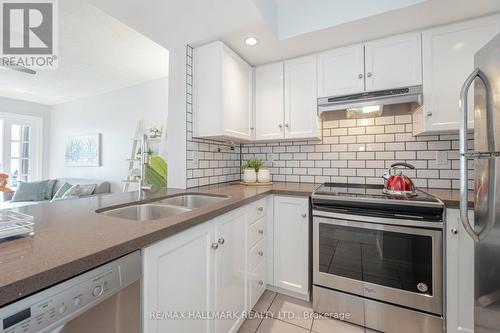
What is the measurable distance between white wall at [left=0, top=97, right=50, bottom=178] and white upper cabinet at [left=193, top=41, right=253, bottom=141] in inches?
196

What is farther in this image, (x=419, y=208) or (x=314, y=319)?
(x=314, y=319)

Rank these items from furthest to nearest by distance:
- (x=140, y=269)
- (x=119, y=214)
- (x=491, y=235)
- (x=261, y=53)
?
(x=261, y=53), (x=119, y=214), (x=491, y=235), (x=140, y=269)

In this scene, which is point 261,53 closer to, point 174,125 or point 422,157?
point 174,125

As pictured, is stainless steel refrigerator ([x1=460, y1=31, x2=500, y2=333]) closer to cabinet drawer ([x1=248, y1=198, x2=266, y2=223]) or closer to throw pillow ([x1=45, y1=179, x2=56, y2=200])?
cabinet drawer ([x1=248, y1=198, x2=266, y2=223])

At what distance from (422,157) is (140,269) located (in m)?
2.25

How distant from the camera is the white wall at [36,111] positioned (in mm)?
4332

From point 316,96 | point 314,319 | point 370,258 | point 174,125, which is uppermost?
point 316,96

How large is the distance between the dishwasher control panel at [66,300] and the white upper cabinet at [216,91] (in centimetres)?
135

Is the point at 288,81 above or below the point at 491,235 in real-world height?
above

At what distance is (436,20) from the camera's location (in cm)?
157

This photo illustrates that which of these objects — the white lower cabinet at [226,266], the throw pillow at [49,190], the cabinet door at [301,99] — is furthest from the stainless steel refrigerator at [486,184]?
the throw pillow at [49,190]

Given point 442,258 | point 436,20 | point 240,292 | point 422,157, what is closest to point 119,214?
point 240,292

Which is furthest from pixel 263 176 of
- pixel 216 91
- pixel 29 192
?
pixel 29 192

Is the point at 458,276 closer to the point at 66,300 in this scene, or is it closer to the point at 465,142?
the point at 465,142
